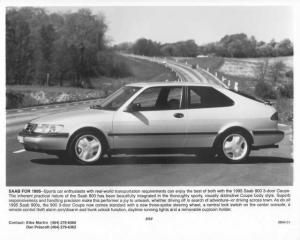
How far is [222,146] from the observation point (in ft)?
36.1

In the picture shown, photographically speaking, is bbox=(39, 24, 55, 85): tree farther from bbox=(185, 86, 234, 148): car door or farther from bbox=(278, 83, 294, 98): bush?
bbox=(278, 83, 294, 98): bush

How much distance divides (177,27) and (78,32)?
1.70 meters

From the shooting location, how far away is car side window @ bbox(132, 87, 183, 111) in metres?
10.9

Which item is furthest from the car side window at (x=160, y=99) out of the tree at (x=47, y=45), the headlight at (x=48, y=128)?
the tree at (x=47, y=45)

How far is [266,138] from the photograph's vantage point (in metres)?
11.1

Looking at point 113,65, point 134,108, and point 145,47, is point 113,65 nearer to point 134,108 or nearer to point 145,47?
point 145,47

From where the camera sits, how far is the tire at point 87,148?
10.8 m

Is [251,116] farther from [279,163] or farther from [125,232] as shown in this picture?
[125,232]

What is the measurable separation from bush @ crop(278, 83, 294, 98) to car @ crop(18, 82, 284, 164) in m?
0.42

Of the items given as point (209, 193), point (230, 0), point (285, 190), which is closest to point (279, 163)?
point (285, 190)


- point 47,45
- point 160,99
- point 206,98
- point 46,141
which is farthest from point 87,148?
point 47,45

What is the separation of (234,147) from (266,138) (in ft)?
1.50

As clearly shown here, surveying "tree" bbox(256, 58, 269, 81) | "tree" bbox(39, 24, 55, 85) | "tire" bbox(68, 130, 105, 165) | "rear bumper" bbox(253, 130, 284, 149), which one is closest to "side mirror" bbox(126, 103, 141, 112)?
"tire" bbox(68, 130, 105, 165)

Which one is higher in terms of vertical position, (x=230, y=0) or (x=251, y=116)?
(x=230, y=0)
